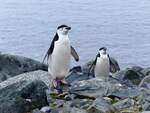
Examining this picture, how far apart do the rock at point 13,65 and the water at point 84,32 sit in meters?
9.08

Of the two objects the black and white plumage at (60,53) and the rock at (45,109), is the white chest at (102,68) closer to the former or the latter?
the black and white plumage at (60,53)

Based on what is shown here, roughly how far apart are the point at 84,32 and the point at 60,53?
71.1 feet

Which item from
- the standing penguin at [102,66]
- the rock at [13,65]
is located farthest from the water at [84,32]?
the rock at [13,65]

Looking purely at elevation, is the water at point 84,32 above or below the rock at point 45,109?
below

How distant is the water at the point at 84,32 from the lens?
76.2ft

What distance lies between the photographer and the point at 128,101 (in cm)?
686

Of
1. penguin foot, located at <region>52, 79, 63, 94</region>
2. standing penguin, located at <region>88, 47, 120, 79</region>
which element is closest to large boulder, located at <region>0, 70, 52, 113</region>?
penguin foot, located at <region>52, 79, 63, 94</region>

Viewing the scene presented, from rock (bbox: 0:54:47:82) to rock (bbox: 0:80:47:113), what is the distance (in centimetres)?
402

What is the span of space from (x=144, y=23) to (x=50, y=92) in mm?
26629

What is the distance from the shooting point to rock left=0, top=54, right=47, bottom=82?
10953 mm

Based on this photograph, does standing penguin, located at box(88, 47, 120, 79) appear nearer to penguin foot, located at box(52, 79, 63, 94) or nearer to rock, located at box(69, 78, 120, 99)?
→ penguin foot, located at box(52, 79, 63, 94)

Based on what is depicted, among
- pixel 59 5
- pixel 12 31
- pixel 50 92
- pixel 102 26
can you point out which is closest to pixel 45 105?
pixel 50 92

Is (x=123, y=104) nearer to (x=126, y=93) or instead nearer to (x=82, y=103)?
(x=82, y=103)

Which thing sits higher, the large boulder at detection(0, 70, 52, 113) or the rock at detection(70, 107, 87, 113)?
the large boulder at detection(0, 70, 52, 113)
